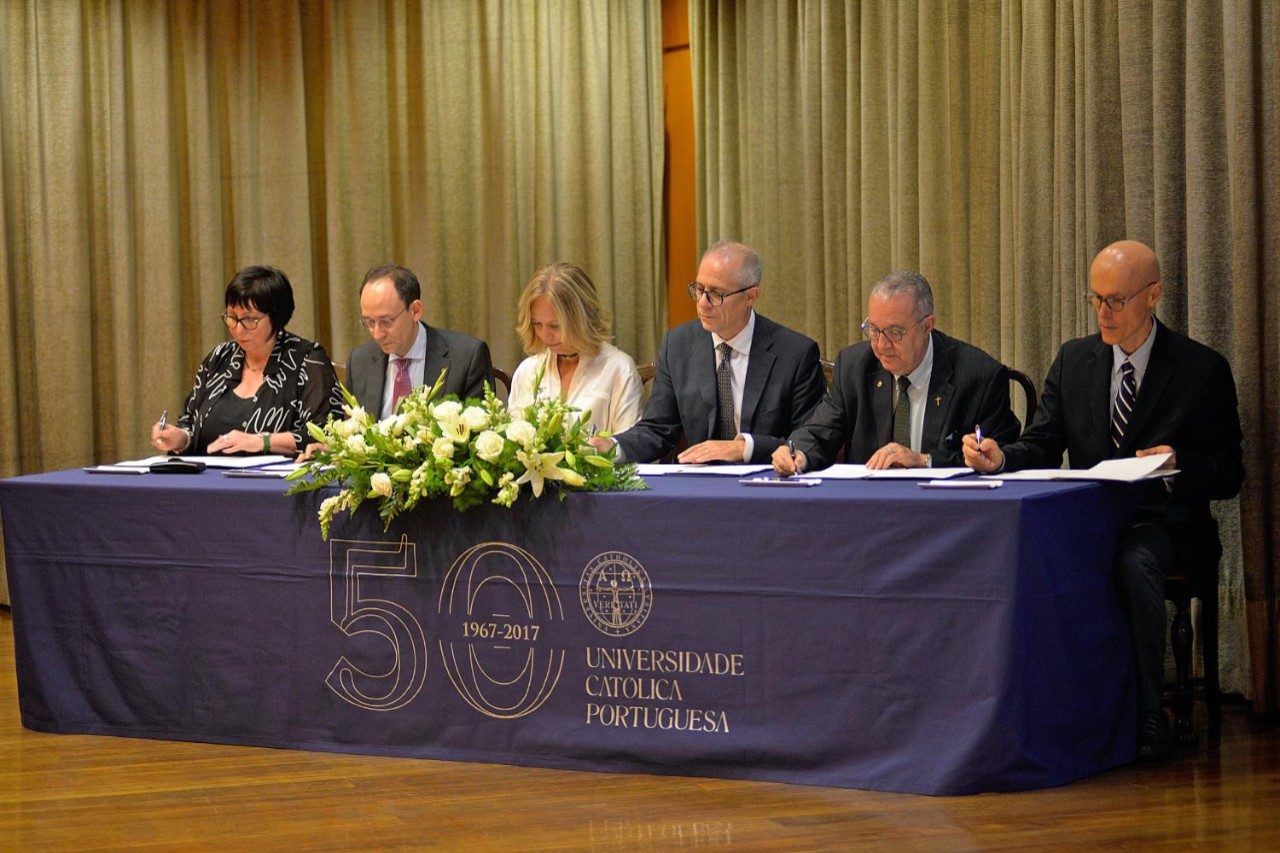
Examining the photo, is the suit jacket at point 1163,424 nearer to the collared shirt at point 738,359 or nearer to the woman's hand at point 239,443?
the collared shirt at point 738,359

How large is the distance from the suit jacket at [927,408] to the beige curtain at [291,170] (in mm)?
2220

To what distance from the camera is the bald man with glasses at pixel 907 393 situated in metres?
4.39

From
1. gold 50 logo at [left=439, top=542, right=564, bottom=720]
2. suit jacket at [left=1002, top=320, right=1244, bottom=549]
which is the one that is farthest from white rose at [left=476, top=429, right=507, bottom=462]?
suit jacket at [left=1002, top=320, right=1244, bottom=549]

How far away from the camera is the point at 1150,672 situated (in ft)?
12.5

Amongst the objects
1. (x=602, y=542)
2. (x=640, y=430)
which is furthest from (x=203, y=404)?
(x=602, y=542)

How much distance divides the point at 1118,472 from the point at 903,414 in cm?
85

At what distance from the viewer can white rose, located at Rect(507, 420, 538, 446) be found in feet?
12.5

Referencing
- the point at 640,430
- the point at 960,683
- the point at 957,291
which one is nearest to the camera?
the point at 960,683

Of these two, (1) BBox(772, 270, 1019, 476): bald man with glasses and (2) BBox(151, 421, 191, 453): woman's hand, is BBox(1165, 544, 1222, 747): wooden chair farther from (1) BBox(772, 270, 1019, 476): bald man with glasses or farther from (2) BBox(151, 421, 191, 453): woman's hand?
(2) BBox(151, 421, 191, 453): woman's hand

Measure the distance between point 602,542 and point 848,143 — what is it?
2771 mm

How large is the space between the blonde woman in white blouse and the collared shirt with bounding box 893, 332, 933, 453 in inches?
38.9

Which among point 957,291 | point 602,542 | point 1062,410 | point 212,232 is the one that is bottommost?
point 602,542

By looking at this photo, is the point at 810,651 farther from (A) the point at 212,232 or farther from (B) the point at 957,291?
(A) the point at 212,232

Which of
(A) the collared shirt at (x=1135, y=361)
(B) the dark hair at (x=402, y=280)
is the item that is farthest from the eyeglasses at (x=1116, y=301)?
(B) the dark hair at (x=402, y=280)
